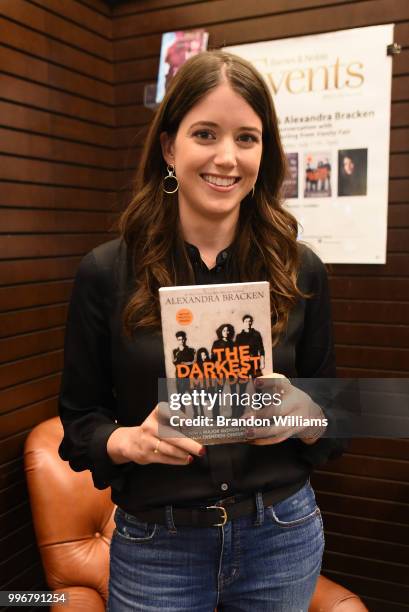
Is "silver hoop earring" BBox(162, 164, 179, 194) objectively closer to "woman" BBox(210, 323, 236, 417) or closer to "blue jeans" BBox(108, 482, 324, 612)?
"woman" BBox(210, 323, 236, 417)

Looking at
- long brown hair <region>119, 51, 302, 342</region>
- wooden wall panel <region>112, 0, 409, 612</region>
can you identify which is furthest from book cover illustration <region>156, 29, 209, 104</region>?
long brown hair <region>119, 51, 302, 342</region>

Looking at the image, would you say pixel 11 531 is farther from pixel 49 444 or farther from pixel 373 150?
pixel 373 150

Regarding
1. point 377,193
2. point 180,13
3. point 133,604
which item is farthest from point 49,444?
point 180,13

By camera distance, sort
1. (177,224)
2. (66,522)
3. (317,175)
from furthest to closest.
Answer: (317,175) → (66,522) → (177,224)

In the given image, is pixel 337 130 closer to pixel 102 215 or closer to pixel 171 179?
pixel 102 215

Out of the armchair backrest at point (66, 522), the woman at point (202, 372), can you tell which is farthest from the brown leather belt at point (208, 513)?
the armchair backrest at point (66, 522)

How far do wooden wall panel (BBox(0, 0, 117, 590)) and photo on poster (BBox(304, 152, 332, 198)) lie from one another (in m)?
0.89

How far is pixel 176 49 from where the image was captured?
2148mm

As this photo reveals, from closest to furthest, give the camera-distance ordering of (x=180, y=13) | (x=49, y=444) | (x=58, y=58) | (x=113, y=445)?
(x=113, y=445)
(x=49, y=444)
(x=58, y=58)
(x=180, y=13)

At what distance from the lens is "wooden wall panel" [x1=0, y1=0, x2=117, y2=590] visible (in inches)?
71.5

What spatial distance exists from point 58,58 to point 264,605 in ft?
6.36

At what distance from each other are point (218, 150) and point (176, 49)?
1.45 m

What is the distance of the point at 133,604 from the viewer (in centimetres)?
97

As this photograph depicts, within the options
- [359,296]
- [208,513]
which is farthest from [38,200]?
[208,513]
